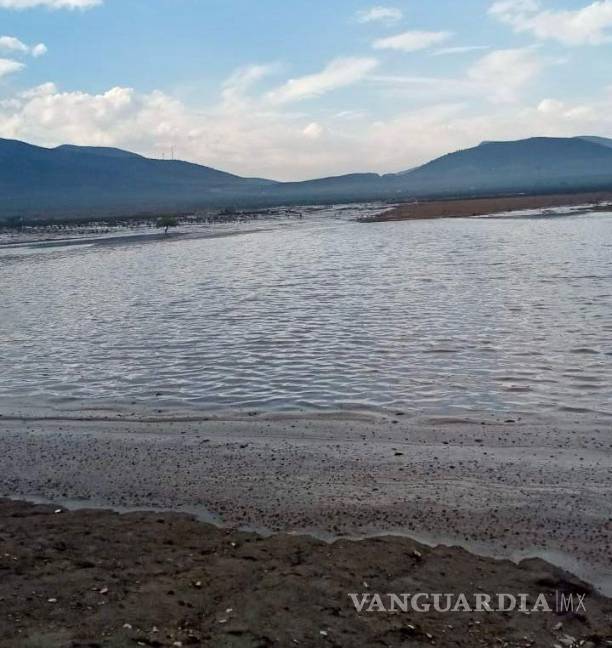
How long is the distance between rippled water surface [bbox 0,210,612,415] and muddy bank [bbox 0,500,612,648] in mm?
4450

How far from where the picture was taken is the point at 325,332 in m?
16.0

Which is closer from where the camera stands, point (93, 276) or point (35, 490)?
point (35, 490)

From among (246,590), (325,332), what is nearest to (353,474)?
(246,590)

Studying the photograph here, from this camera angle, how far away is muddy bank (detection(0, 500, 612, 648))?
480 centimetres

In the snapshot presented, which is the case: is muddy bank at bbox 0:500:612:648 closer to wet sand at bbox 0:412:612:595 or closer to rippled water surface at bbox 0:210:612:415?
wet sand at bbox 0:412:612:595

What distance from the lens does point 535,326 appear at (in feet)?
51.1

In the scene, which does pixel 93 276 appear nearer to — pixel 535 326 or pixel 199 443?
pixel 535 326

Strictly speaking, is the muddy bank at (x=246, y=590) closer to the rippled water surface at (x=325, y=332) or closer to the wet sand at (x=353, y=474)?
the wet sand at (x=353, y=474)

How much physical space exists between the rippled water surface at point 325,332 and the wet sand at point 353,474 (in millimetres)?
998

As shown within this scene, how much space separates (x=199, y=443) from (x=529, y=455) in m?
3.96

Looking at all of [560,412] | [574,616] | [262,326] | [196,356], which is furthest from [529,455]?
[262,326]

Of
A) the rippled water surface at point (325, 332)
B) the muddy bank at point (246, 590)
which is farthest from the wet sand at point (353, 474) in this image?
the rippled water surface at point (325, 332)

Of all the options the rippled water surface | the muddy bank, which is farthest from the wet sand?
the rippled water surface

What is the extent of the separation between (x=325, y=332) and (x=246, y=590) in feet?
35.3
